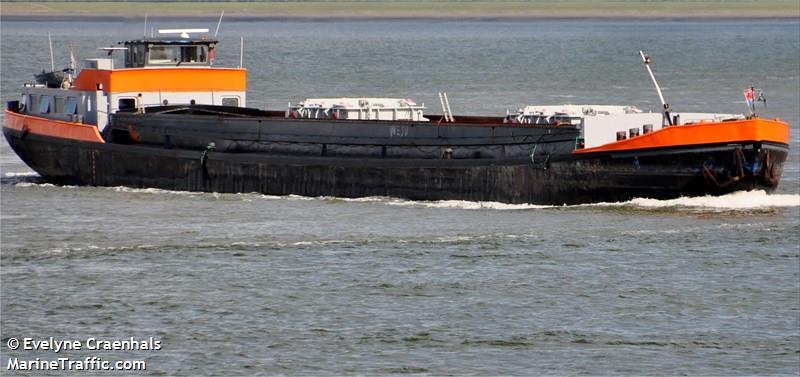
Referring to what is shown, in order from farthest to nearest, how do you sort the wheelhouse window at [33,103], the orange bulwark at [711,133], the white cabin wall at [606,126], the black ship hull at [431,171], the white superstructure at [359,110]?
1. the wheelhouse window at [33,103]
2. the white superstructure at [359,110]
3. the white cabin wall at [606,126]
4. the black ship hull at [431,171]
5. the orange bulwark at [711,133]

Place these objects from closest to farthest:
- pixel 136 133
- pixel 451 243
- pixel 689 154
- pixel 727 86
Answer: pixel 451 243 → pixel 689 154 → pixel 136 133 → pixel 727 86

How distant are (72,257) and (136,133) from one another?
14894 mm

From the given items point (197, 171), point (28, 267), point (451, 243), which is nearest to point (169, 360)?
point (28, 267)

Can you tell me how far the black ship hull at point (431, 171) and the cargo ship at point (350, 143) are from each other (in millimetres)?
38

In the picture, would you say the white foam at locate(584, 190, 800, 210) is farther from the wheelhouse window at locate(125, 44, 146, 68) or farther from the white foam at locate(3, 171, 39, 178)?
the white foam at locate(3, 171, 39, 178)

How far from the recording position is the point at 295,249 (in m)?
39.3

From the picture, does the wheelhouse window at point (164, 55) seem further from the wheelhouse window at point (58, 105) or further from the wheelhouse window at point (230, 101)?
the wheelhouse window at point (58, 105)

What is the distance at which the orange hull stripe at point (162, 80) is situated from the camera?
177 feet

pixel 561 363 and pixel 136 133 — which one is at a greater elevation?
pixel 136 133

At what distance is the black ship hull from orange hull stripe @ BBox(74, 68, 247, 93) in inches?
86.4

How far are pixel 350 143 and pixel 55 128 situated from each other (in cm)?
1181

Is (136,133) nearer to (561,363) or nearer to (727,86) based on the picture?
(561,363)

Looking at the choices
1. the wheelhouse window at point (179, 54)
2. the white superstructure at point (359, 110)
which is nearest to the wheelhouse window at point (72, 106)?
→ the wheelhouse window at point (179, 54)

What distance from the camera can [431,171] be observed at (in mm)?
46969
